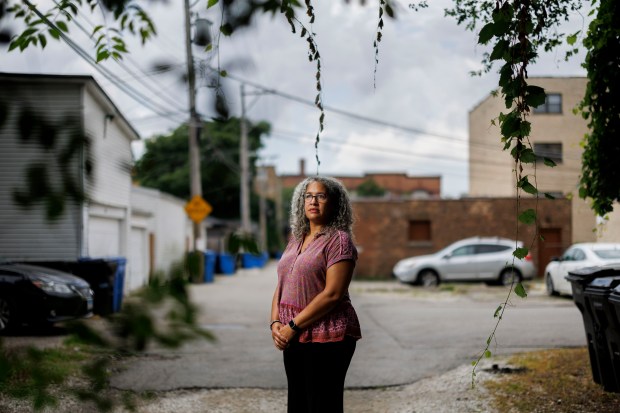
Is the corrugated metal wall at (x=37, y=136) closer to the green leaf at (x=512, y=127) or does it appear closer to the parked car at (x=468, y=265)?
the green leaf at (x=512, y=127)

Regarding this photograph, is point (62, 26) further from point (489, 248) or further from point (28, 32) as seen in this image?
point (489, 248)

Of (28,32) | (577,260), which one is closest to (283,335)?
(28,32)

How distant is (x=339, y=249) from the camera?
4.08 meters

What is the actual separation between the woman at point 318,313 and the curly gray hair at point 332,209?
0.7 inches

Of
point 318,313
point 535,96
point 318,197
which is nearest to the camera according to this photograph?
point 535,96

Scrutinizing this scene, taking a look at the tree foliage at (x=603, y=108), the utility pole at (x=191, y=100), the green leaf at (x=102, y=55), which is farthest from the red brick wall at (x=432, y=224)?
the utility pole at (x=191, y=100)

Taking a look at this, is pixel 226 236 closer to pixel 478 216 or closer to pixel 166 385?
pixel 166 385

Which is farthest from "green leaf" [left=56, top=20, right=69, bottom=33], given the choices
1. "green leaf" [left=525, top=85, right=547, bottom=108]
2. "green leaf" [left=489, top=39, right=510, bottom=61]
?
"green leaf" [left=525, top=85, right=547, bottom=108]

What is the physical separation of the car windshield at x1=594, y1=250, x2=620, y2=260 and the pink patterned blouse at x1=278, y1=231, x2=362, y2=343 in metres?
15.0

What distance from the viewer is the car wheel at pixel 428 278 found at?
25.2 meters

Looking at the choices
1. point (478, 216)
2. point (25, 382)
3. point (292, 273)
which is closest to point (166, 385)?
point (292, 273)

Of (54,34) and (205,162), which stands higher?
(54,34)

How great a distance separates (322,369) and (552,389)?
3646 mm

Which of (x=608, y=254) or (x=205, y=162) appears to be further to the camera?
(x=608, y=254)
